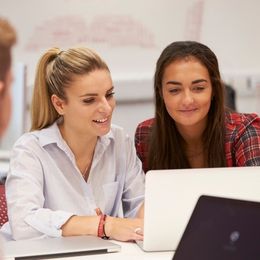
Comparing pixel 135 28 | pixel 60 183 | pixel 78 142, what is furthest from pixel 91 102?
pixel 135 28

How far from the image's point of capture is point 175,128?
84.0 inches

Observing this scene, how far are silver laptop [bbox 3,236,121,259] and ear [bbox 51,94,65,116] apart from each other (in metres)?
0.53

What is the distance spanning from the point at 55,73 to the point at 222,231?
1049 millimetres

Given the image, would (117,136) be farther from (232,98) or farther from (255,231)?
Answer: (232,98)

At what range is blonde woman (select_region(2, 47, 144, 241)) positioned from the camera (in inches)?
70.1

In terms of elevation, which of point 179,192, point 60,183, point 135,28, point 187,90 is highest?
point 135,28

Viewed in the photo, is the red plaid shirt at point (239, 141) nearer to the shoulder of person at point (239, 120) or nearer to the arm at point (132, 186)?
the shoulder of person at point (239, 120)

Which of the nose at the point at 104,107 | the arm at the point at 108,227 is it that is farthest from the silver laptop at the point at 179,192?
the nose at the point at 104,107

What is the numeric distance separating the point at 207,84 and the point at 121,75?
1.84 meters

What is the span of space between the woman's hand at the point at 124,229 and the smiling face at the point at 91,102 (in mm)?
377

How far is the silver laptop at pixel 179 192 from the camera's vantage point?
139 centimetres

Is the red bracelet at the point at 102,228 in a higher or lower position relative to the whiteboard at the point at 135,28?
lower

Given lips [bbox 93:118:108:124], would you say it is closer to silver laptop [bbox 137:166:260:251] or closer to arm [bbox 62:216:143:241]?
arm [bbox 62:216:143:241]

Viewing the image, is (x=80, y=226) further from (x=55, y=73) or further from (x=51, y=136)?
(x=55, y=73)
